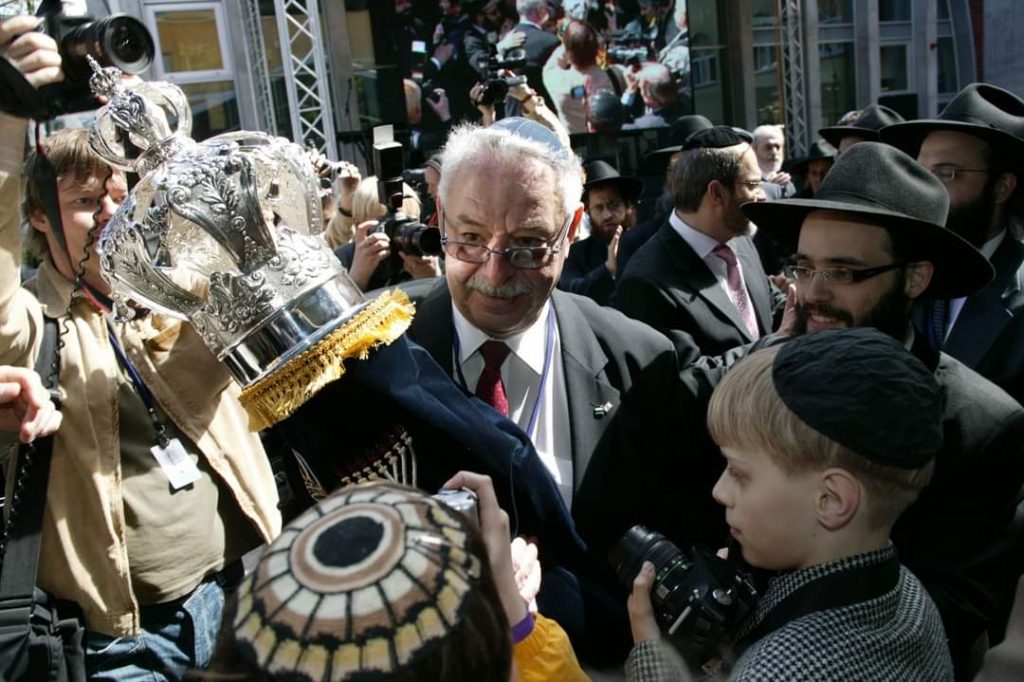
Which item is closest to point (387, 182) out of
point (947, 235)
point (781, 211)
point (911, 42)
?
point (781, 211)

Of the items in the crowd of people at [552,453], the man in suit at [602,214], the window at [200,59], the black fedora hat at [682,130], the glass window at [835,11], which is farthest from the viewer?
the glass window at [835,11]

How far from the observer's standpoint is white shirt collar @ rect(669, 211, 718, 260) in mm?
3182

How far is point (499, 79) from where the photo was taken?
376 cm

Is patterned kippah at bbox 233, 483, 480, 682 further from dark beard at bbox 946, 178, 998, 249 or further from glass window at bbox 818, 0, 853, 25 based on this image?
glass window at bbox 818, 0, 853, 25

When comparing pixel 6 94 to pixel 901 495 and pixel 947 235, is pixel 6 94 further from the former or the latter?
pixel 947 235

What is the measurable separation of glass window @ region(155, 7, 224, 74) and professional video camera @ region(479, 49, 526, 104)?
10167mm

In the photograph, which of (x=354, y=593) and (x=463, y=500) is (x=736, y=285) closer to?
(x=463, y=500)

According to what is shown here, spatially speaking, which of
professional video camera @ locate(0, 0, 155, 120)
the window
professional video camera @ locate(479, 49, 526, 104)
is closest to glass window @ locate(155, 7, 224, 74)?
the window

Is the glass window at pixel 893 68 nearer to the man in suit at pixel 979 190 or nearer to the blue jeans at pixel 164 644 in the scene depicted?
the man in suit at pixel 979 190

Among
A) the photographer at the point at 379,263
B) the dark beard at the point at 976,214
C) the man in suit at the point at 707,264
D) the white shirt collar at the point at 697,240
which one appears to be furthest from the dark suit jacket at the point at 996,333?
the photographer at the point at 379,263

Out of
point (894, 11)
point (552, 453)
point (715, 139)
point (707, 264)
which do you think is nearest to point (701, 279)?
point (707, 264)

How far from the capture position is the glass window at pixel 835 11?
52.9 feet

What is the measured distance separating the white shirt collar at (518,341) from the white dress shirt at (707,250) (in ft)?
5.05

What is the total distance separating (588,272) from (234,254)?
3.76m
